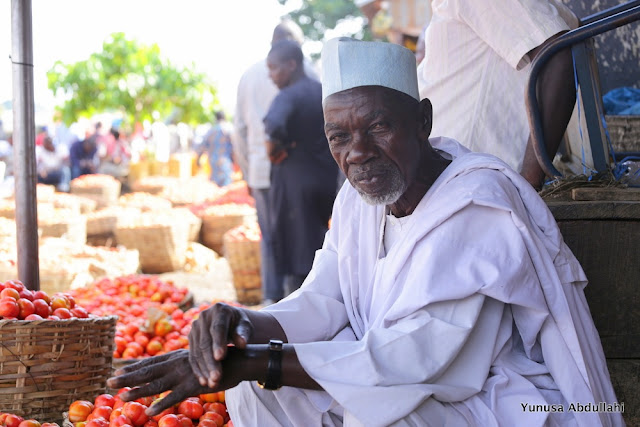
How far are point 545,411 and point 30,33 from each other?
2696mm

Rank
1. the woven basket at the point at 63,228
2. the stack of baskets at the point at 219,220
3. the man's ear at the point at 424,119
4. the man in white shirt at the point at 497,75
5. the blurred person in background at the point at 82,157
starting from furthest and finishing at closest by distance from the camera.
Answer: the blurred person in background at the point at 82,157 < the stack of baskets at the point at 219,220 < the woven basket at the point at 63,228 < the man in white shirt at the point at 497,75 < the man's ear at the point at 424,119

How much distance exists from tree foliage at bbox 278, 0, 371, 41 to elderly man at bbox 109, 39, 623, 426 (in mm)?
26370

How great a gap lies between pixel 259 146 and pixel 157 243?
3.05 m

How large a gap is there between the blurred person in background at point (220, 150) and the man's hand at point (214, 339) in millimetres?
13766

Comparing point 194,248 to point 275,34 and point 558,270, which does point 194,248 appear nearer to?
point 275,34

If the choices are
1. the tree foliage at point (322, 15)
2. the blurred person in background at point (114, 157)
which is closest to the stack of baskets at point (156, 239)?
the blurred person in background at point (114, 157)

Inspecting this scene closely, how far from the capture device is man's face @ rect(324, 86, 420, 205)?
7.41ft

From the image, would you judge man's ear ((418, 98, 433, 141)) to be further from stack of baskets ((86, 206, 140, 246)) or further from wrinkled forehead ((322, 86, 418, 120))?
stack of baskets ((86, 206, 140, 246))

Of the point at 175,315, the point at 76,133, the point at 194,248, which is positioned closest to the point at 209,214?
the point at 194,248

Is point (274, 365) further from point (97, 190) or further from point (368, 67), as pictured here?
point (97, 190)

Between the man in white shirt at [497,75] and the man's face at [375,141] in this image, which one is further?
the man in white shirt at [497,75]

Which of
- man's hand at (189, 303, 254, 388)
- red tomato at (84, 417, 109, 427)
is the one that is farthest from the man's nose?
red tomato at (84, 417, 109, 427)

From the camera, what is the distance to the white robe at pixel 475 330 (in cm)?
195

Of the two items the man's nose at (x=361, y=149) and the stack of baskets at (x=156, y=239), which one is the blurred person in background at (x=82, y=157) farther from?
the man's nose at (x=361, y=149)
